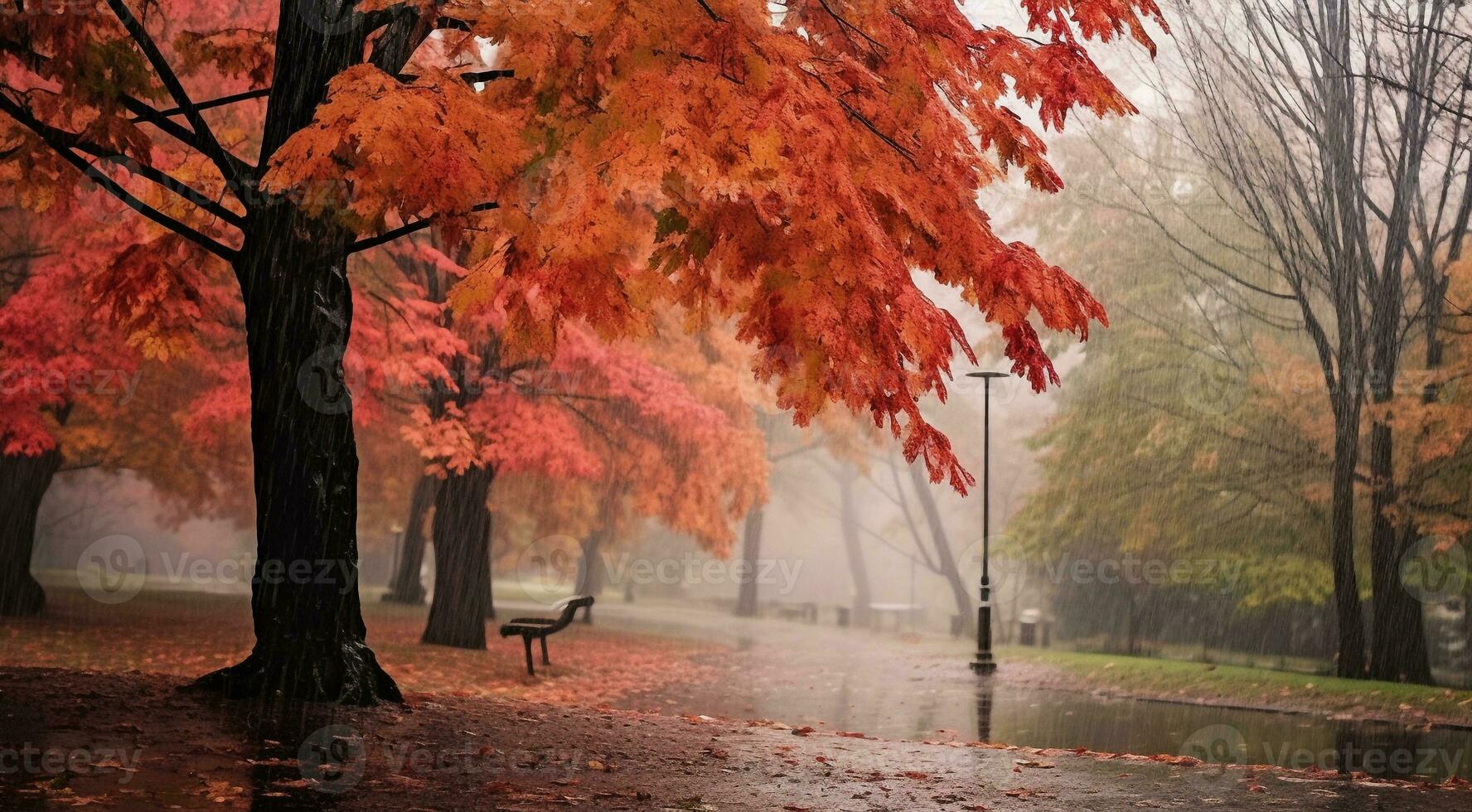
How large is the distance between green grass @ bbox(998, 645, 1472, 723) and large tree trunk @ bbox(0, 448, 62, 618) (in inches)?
677

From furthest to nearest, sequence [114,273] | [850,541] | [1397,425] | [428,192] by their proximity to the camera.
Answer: [850,541]
[1397,425]
[114,273]
[428,192]

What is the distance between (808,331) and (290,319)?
4.23 metres

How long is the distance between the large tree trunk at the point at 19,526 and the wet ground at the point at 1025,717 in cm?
1119

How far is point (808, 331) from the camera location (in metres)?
6.25

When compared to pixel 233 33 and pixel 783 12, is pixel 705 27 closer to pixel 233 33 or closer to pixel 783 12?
pixel 783 12

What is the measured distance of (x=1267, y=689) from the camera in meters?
17.8

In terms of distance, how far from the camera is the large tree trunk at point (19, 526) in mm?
20344

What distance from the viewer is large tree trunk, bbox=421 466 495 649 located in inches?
787

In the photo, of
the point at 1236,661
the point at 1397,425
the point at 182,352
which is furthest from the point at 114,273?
the point at 1236,661
